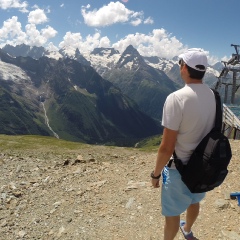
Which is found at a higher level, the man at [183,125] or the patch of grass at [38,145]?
the man at [183,125]

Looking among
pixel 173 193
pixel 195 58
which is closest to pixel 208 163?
pixel 173 193

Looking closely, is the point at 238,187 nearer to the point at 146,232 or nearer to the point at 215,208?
the point at 215,208

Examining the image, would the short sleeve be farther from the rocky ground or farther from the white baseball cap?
the rocky ground

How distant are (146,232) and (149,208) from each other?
1.68m

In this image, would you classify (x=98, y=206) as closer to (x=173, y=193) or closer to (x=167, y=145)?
(x=173, y=193)

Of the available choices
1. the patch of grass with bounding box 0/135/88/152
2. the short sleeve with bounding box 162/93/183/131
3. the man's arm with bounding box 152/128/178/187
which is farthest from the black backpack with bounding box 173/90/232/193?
the patch of grass with bounding box 0/135/88/152

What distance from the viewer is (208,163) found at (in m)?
6.65

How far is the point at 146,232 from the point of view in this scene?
11.0 metres

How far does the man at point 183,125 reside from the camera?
6.59 metres

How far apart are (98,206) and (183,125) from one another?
7.93 m

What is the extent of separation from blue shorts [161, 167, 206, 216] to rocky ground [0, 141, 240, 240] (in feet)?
11.4

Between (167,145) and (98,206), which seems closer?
(167,145)

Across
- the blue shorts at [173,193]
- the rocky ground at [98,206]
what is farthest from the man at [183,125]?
the rocky ground at [98,206]

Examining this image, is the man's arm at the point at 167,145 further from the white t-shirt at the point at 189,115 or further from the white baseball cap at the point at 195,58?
the white baseball cap at the point at 195,58
